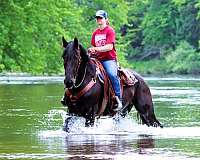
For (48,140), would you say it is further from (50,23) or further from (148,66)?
(148,66)

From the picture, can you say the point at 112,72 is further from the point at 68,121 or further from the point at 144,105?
the point at 144,105

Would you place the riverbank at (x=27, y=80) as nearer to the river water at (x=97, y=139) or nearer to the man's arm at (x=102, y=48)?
the river water at (x=97, y=139)

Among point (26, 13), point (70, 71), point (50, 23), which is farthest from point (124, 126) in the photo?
point (50, 23)

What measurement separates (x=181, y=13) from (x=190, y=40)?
9.68ft

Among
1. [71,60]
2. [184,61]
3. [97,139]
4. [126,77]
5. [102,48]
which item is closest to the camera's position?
[97,139]

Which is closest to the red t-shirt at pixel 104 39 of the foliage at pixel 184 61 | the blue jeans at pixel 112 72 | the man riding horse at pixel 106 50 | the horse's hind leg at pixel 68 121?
the man riding horse at pixel 106 50

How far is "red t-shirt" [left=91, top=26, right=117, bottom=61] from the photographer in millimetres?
16203

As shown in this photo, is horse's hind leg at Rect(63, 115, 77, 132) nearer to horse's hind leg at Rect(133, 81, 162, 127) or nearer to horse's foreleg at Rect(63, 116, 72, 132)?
horse's foreleg at Rect(63, 116, 72, 132)

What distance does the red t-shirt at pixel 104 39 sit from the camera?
16.2 meters

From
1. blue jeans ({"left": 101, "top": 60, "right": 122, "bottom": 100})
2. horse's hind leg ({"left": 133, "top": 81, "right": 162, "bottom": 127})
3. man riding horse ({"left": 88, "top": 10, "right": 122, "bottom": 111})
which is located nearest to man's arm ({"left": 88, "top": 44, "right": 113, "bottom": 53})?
man riding horse ({"left": 88, "top": 10, "right": 122, "bottom": 111})

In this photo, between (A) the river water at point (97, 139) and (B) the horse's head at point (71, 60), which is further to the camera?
(B) the horse's head at point (71, 60)

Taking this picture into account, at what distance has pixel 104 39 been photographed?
53.2 feet

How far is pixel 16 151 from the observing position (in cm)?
1271

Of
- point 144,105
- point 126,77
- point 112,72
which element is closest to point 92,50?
point 112,72
